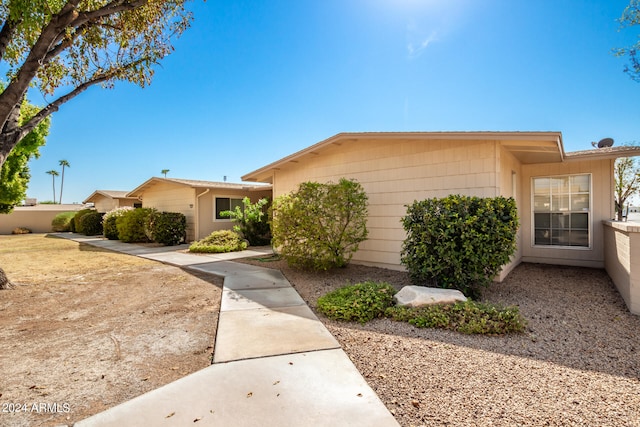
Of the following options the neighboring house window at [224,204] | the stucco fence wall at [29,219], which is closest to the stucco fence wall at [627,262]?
the neighboring house window at [224,204]

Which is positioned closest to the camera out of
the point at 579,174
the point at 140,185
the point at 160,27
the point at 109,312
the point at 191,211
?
the point at 109,312

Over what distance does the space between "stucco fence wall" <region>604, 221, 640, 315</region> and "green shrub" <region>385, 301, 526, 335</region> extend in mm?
1878

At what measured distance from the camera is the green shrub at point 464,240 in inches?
189

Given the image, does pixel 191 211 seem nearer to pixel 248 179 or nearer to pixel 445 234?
pixel 248 179

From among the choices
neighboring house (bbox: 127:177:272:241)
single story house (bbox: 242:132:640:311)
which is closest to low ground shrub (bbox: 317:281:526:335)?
single story house (bbox: 242:132:640:311)

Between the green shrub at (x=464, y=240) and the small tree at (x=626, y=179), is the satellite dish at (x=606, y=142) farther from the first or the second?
the green shrub at (x=464, y=240)

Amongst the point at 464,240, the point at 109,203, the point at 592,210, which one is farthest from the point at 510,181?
the point at 109,203

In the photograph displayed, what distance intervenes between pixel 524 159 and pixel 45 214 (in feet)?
115

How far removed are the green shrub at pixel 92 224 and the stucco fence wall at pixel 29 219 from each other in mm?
9696

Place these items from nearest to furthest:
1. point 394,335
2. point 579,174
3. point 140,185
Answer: point 394,335 < point 579,174 < point 140,185

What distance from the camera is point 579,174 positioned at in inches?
287

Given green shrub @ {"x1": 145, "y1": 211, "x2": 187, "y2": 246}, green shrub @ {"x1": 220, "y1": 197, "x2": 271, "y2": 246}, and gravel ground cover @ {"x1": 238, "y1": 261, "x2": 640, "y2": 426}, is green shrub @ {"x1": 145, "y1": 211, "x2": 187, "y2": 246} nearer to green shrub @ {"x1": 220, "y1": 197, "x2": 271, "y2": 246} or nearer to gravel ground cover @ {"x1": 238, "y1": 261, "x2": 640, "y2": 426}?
green shrub @ {"x1": 220, "y1": 197, "x2": 271, "y2": 246}

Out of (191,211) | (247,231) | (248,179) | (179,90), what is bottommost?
(247,231)

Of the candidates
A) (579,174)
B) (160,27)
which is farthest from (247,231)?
(579,174)
